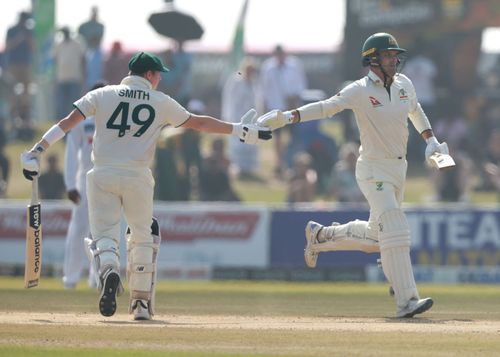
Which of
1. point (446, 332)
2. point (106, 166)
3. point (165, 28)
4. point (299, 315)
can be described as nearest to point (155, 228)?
point (106, 166)

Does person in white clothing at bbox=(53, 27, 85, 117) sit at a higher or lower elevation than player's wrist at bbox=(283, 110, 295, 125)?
higher

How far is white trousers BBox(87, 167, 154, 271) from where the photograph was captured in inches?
432

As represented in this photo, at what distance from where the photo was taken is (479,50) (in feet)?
89.3

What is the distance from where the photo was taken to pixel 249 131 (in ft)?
37.6

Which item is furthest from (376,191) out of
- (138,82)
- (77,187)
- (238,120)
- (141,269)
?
(238,120)

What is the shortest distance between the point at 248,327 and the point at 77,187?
4839 mm

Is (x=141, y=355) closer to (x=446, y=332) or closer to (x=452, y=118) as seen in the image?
(x=446, y=332)

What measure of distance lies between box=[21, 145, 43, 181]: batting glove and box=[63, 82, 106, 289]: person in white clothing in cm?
347

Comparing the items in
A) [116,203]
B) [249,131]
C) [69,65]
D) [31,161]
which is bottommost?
[116,203]

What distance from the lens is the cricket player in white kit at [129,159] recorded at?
11.0m

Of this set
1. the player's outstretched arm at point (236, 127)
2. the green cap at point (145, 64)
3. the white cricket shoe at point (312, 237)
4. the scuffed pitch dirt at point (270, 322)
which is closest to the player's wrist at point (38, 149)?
the green cap at point (145, 64)

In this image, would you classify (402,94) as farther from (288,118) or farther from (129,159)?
(129,159)

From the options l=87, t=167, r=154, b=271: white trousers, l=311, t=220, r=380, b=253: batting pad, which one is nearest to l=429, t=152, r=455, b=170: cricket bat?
l=311, t=220, r=380, b=253: batting pad

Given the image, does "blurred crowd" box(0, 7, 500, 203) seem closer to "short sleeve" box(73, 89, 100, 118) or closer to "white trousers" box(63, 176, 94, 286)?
"white trousers" box(63, 176, 94, 286)
